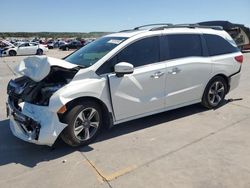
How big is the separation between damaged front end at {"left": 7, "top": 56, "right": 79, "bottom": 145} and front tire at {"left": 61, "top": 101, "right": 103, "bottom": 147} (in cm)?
18

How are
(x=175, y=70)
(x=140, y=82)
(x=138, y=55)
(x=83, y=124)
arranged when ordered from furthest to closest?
(x=175, y=70) < (x=138, y=55) < (x=140, y=82) < (x=83, y=124)

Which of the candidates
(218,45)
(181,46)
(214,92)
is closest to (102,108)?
(181,46)

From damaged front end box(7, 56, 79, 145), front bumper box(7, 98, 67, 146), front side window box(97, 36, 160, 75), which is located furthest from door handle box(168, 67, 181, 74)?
front bumper box(7, 98, 67, 146)

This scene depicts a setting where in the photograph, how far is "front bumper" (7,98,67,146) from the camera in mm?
3959

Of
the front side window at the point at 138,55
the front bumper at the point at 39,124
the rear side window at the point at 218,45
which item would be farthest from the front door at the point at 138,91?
the rear side window at the point at 218,45

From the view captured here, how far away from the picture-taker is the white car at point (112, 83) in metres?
4.10

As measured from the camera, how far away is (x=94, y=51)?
5070mm

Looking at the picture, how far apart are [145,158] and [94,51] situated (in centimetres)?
213

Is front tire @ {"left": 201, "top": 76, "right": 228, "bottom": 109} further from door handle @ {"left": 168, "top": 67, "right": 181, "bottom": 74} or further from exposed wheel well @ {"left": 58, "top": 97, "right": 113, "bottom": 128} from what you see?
exposed wheel well @ {"left": 58, "top": 97, "right": 113, "bottom": 128}

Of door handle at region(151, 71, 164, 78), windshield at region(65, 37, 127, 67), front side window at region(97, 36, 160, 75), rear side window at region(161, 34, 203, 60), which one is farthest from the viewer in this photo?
rear side window at region(161, 34, 203, 60)

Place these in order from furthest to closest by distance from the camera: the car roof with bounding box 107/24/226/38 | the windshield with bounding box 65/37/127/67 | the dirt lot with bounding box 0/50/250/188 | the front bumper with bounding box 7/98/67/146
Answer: the car roof with bounding box 107/24/226/38
the windshield with bounding box 65/37/127/67
the front bumper with bounding box 7/98/67/146
the dirt lot with bounding box 0/50/250/188

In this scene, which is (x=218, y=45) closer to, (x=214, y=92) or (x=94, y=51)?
(x=214, y=92)

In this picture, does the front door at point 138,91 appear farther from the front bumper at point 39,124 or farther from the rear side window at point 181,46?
the front bumper at point 39,124

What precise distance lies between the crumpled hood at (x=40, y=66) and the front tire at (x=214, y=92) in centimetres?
306
